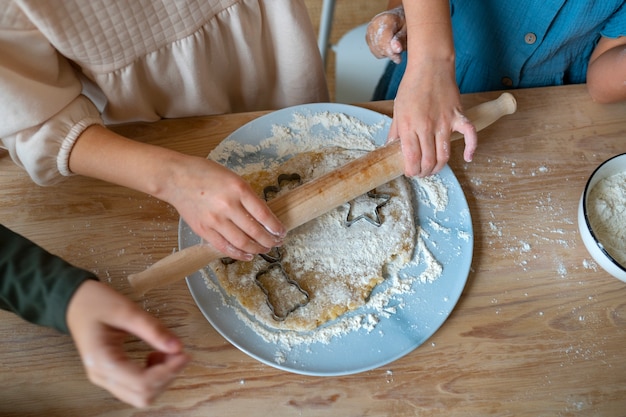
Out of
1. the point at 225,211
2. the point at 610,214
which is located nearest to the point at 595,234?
the point at 610,214

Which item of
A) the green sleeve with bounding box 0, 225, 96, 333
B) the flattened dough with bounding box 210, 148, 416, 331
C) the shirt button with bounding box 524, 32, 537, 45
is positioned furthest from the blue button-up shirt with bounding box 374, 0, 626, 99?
the green sleeve with bounding box 0, 225, 96, 333

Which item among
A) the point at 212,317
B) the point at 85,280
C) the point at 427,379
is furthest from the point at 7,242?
the point at 427,379

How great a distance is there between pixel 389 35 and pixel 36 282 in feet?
2.12

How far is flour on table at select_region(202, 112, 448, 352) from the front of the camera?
0.64 metres

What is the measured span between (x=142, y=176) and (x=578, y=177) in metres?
0.66

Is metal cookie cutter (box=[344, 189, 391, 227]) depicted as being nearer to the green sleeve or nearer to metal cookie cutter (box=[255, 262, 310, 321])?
metal cookie cutter (box=[255, 262, 310, 321])

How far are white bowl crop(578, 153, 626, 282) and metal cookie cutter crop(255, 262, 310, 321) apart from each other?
16.0 inches

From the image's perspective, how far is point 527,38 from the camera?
0.91 meters

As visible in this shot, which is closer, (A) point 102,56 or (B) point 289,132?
(A) point 102,56

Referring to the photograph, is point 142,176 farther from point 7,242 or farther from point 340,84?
point 340,84

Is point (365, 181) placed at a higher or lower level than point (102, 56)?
lower

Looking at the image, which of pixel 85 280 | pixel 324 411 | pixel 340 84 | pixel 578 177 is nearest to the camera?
pixel 85 280

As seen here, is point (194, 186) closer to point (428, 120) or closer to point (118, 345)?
point (118, 345)

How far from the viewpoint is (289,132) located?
0.78 m
